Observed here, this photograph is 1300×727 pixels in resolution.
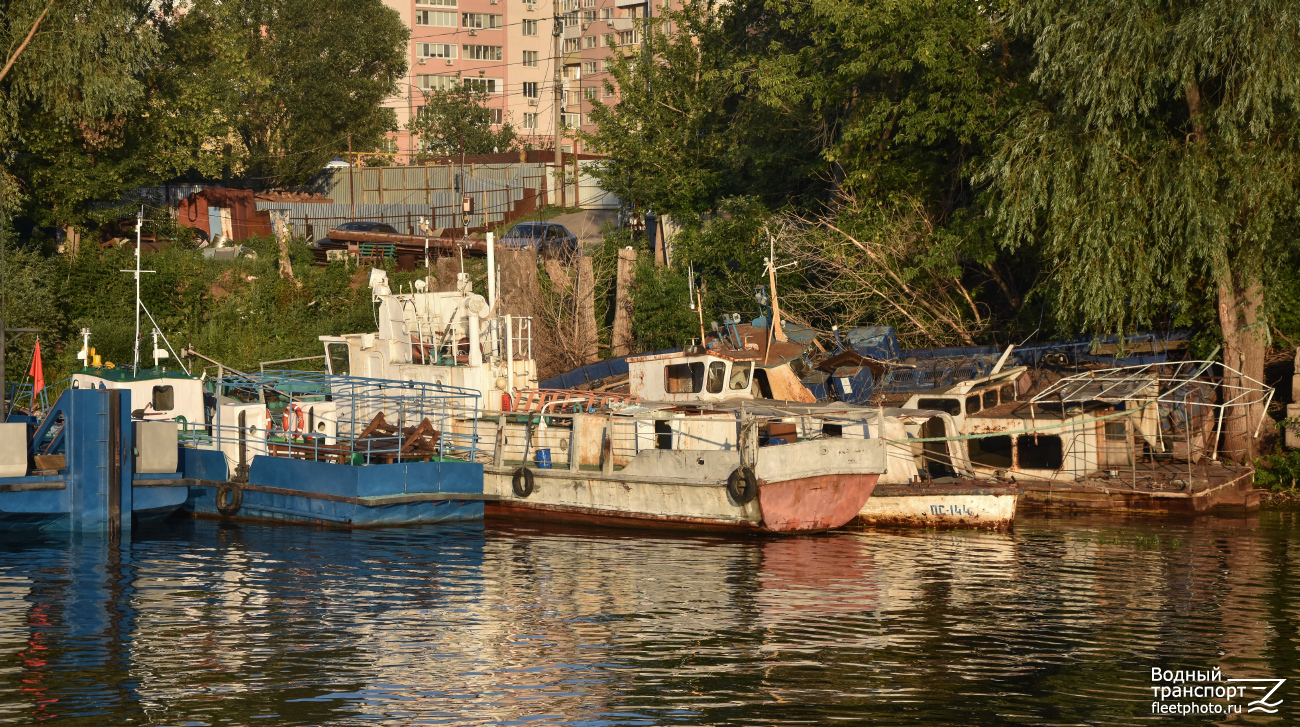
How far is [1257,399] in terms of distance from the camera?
84.3 ft

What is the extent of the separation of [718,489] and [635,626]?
722cm

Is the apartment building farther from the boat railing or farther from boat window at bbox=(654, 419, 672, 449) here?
boat window at bbox=(654, 419, 672, 449)

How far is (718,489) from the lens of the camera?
22688 mm

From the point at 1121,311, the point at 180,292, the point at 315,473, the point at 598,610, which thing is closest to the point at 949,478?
the point at 1121,311

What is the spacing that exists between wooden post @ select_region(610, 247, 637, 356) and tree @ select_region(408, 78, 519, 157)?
32.6 meters

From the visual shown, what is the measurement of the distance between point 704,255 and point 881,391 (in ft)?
43.7

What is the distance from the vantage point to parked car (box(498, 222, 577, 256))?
41.7 m

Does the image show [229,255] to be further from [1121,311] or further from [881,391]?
[1121,311]

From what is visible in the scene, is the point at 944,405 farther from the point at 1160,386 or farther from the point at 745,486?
the point at 745,486

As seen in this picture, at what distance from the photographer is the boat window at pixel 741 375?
25766 mm

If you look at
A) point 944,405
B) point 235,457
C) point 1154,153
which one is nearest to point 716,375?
point 944,405

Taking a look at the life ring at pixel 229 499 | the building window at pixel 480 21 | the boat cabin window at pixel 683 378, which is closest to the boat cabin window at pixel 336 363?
the life ring at pixel 229 499

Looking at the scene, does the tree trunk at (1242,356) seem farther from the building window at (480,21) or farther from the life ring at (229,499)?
the building window at (480,21)

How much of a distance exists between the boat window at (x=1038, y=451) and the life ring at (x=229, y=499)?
16.0 m
